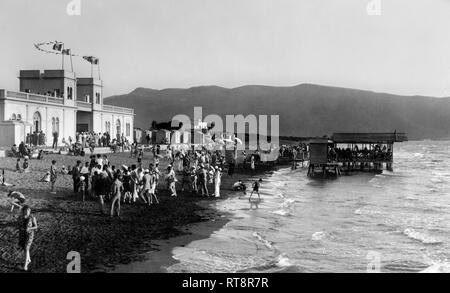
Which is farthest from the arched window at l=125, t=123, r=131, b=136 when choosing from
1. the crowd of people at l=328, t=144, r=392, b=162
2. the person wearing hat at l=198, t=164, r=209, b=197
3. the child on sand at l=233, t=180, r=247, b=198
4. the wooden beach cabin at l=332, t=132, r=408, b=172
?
Answer: the person wearing hat at l=198, t=164, r=209, b=197

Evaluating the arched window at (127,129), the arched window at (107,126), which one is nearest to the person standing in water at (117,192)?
the arched window at (107,126)

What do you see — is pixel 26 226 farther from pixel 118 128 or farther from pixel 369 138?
pixel 118 128

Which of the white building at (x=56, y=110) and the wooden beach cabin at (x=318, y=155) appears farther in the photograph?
the wooden beach cabin at (x=318, y=155)

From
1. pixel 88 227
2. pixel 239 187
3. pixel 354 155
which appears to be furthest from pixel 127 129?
pixel 88 227

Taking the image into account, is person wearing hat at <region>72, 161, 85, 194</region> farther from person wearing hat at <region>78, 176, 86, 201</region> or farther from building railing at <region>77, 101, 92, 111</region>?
building railing at <region>77, 101, 92, 111</region>

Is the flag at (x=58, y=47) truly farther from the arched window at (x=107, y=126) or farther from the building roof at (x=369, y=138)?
the building roof at (x=369, y=138)
